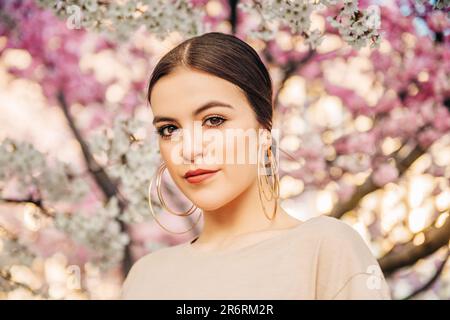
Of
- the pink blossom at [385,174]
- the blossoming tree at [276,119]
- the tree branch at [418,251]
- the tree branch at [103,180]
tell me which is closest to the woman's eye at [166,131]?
the blossoming tree at [276,119]

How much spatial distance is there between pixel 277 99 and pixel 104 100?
1199 millimetres

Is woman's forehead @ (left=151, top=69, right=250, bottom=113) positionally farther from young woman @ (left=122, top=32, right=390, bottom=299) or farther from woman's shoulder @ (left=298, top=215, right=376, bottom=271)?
woman's shoulder @ (left=298, top=215, right=376, bottom=271)

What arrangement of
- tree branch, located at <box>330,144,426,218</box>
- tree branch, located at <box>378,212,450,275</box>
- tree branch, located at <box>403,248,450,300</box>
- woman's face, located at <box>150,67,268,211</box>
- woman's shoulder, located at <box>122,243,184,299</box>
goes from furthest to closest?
1. tree branch, located at <box>403,248,450,300</box>
2. tree branch, located at <box>330,144,426,218</box>
3. tree branch, located at <box>378,212,450,275</box>
4. woman's shoulder, located at <box>122,243,184,299</box>
5. woman's face, located at <box>150,67,268,211</box>

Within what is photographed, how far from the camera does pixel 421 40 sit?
3965 millimetres

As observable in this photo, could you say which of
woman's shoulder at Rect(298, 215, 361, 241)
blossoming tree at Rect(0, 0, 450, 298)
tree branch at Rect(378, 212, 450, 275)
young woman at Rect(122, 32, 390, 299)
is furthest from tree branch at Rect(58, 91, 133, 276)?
woman's shoulder at Rect(298, 215, 361, 241)

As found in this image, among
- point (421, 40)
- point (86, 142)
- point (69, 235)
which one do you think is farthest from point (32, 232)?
point (421, 40)

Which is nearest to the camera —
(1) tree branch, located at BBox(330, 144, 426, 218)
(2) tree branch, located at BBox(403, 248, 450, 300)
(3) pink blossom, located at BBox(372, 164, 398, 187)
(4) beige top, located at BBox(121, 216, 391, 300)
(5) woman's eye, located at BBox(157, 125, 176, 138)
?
(4) beige top, located at BBox(121, 216, 391, 300)

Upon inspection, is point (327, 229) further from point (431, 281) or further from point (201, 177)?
point (431, 281)

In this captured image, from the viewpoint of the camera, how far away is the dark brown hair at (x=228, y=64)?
1.99 meters

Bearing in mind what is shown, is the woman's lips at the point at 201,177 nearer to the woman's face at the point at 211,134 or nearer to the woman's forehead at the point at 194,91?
the woman's face at the point at 211,134

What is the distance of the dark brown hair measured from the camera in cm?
199

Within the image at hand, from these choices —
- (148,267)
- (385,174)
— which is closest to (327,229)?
(148,267)

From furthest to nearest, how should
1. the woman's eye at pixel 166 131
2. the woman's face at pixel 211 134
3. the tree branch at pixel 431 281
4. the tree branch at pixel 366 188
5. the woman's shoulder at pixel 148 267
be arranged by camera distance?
the tree branch at pixel 431 281 → the tree branch at pixel 366 188 → the woman's shoulder at pixel 148 267 → the woman's eye at pixel 166 131 → the woman's face at pixel 211 134

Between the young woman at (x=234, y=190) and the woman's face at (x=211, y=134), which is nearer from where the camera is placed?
the young woman at (x=234, y=190)
